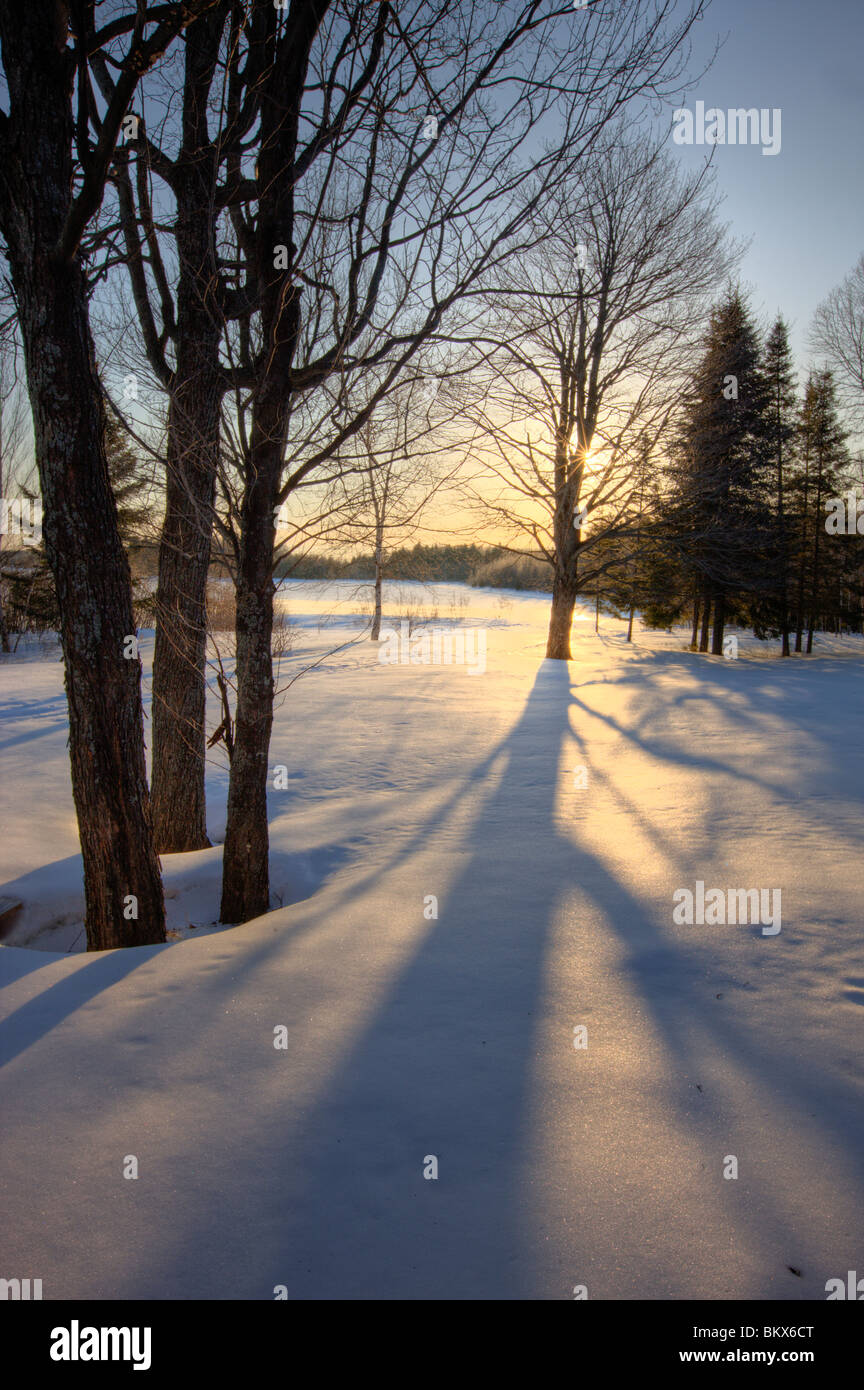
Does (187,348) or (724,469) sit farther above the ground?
(724,469)

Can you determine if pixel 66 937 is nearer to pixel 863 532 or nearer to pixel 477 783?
pixel 477 783

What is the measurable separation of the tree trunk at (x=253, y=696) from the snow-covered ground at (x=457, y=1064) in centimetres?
37

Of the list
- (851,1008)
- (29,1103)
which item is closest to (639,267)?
(851,1008)

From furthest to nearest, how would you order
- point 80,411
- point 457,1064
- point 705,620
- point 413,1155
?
point 705,620 → point 80,411 → point 457,1064 → point 413,1155

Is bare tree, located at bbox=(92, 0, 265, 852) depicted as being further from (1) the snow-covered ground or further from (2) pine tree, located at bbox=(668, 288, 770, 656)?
(2) pine tree, located at bbox=(668, 288, 770, 656)

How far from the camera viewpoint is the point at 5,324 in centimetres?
449

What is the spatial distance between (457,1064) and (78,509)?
319cm

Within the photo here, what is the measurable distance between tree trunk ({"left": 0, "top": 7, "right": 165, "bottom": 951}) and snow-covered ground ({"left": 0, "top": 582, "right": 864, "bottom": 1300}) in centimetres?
64

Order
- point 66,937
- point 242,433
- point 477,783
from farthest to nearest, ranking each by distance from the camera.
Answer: point 477,783, point 66,937, point 242,433

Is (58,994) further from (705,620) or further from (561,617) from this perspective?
(705,620)

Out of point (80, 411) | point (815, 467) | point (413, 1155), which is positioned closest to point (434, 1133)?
point (413, 1155)

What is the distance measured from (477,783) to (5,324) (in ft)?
16.6

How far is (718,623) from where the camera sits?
858 inches
